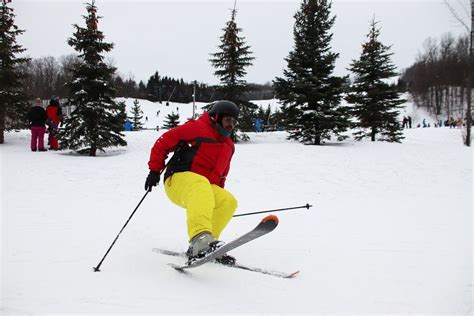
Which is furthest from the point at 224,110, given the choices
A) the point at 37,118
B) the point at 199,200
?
the point at 37,118

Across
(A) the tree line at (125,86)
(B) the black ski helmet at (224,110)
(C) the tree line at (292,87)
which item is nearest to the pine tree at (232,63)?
(C) the tree line at (292,87)

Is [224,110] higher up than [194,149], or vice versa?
[224,110]

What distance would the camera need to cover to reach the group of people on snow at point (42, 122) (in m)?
12.9

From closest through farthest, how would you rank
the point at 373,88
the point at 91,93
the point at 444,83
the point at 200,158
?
the point at 200,158 < the point at 91,93 < the point at 373,88 < the point at 444,83

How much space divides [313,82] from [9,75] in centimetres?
1379

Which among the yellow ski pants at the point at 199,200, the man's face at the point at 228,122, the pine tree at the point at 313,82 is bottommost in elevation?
the yellow ski pants at the point at 199,200

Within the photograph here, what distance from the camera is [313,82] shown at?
18406mm

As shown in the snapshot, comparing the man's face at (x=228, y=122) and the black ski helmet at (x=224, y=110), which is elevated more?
the black ski helmet at (x=224, y=110)

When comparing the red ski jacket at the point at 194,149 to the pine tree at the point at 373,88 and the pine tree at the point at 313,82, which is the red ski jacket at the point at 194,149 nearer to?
the pine tree at the point at 313,82

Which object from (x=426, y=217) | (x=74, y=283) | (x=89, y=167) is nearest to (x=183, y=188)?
(x=74, y=283)

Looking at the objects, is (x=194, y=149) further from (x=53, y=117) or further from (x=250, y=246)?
(x=53, y=117)

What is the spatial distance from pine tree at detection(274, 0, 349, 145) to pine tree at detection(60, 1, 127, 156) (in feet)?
30.2

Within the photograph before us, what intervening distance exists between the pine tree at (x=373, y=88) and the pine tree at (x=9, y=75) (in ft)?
54.9

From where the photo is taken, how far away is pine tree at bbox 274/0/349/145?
18.2m
